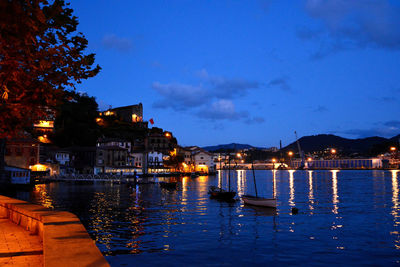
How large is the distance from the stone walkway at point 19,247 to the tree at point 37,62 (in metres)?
3.52

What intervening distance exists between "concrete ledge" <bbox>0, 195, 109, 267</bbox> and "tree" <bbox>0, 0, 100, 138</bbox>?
318 centimetres

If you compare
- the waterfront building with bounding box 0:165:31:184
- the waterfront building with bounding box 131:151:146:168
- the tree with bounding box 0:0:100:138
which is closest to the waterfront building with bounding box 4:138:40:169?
the waterfront building with bounding box 0:165:31:184

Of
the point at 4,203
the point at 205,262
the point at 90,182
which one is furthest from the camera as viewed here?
the point at 90,182

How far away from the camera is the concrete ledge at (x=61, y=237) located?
20.6 ft

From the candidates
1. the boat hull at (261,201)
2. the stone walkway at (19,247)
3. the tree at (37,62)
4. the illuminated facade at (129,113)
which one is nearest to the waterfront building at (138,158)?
the illuminated facade at (129,113)

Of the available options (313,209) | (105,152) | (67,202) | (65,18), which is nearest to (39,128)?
(105,152)

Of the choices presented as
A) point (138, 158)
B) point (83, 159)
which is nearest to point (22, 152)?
point (83, 159)

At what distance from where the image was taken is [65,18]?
320 inches

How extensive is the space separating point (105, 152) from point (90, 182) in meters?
20.1

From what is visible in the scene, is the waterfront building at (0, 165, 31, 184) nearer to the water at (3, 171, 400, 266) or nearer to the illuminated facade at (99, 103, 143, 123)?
the water at (3, 171, 400, 266)

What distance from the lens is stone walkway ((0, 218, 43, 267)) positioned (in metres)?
8.38

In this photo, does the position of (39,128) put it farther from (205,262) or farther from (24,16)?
(24,16)

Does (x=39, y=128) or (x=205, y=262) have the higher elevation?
(x=39, y=128)

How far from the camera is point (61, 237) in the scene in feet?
26.2
